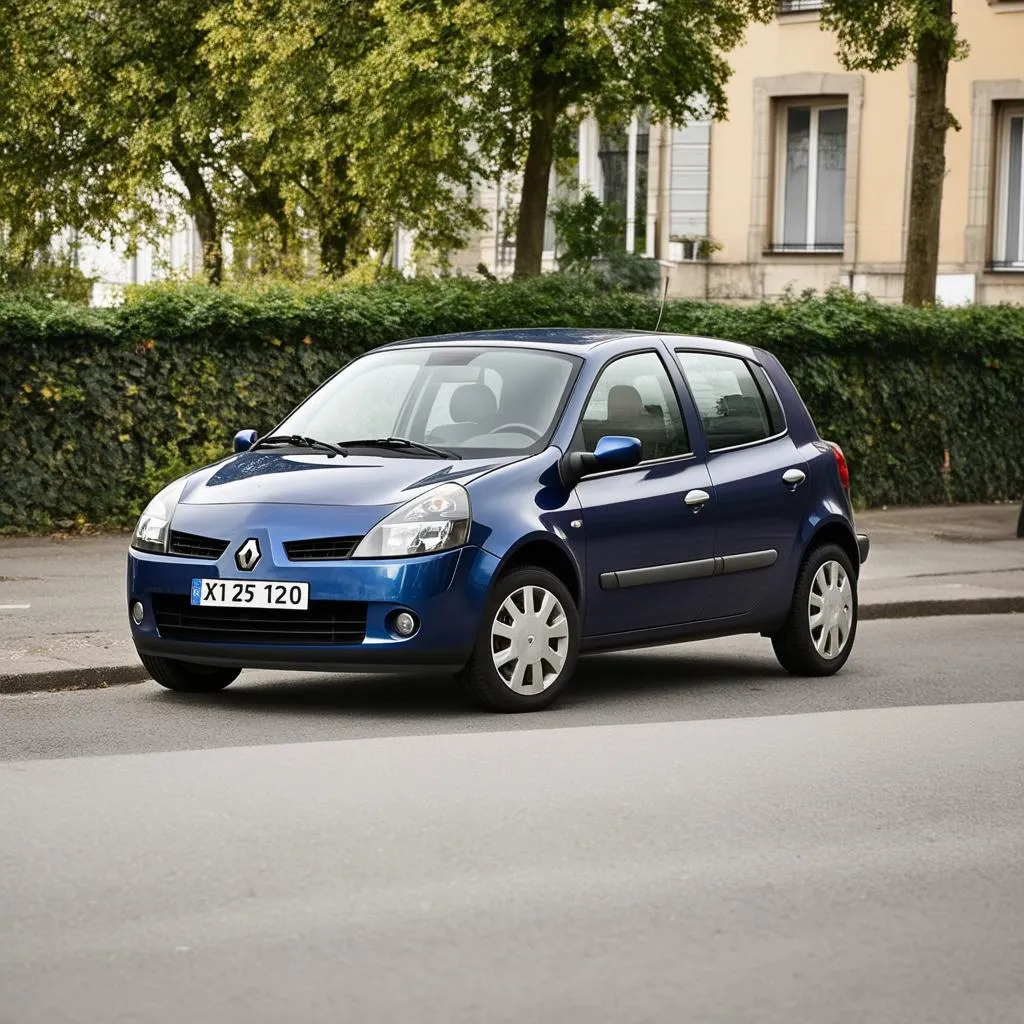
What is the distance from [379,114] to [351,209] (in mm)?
8832

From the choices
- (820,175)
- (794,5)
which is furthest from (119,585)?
(794,5)

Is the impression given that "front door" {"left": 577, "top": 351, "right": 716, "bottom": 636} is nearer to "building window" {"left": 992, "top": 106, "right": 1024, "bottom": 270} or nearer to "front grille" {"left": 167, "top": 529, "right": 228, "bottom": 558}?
"front grille" {"left": 167, "top": 529, "right": 228, "bottom": 558}

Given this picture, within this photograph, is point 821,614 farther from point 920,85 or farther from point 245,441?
point 920,85

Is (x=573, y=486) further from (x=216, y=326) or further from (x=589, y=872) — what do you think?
(x=216, y=326)

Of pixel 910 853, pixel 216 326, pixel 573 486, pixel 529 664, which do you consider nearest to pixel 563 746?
pixel 529 664

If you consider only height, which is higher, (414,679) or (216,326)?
(216,326)

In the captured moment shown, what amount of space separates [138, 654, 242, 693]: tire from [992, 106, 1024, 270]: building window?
27.0 m

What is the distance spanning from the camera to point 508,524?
9398 mm

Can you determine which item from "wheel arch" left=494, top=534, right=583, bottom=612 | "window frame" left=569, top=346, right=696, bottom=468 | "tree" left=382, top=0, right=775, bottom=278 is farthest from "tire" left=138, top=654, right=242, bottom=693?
"tree" left=382, top=0, right=775, bottom=278

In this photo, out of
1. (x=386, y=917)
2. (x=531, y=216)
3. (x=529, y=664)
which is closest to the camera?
(x=386, y=917)

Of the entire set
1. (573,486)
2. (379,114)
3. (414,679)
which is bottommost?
(414,679)

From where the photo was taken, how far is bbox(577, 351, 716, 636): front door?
391 inches

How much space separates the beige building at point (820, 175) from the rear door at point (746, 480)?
78.3 feet

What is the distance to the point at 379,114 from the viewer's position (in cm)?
2406
